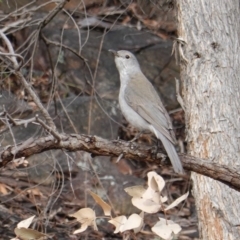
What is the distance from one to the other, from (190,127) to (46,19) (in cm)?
203

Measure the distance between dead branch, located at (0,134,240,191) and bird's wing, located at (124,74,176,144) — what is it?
546mm

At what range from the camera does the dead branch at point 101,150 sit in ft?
13.8

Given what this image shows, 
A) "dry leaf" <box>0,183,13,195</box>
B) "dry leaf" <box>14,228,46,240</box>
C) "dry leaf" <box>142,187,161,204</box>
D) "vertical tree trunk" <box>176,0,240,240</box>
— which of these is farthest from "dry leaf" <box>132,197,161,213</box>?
"dry leaf" <box>0,183,13,195</box>

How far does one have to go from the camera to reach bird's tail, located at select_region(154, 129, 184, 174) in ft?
14.1

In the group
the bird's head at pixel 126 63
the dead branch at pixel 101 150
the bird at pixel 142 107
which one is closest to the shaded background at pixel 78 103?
the bird's head at pixel 126 63

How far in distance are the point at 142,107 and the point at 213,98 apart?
2.13 feet

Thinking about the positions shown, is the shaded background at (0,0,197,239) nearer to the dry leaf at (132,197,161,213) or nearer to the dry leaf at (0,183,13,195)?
the dry leaf at (0,183,13,195)

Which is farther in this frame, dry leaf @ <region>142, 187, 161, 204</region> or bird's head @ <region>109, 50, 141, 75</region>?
bird's head @ <region>109, 50, 141, 75</region>

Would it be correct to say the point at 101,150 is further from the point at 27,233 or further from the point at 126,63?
the point at 126,63

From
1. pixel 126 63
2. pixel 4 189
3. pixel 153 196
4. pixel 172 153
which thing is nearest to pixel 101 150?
pixel 172 153

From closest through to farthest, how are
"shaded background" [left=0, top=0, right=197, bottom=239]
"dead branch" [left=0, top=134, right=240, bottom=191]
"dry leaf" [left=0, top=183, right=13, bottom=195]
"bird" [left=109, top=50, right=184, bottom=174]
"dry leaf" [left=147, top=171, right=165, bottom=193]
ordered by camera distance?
"dry leaf" [left=147, top=171, right=165, bottom=193] < "dead branch" [left=0, top=134, right=240, bottom=191] < "bird" [left=109, top=50, right=184, bottom=174] < "shaded background" [left=0, top=0, right=197, bottom=239] < "dry leaf" [left=0, top=183, right=13, bottom=195]

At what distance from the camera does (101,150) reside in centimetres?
435

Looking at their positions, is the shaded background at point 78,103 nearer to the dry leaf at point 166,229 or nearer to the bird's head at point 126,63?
the bird's head at point 126,63

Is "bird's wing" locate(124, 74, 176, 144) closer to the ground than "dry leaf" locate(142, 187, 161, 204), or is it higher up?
closer to the ground
